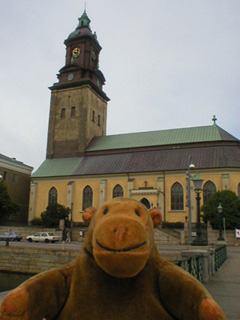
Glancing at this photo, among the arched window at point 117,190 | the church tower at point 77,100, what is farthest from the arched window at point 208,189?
the church tower at point 77,100

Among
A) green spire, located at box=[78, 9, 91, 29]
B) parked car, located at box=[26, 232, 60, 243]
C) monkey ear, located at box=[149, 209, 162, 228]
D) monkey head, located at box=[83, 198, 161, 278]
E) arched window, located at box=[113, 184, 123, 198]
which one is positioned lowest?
parked car, located at box=[26, 232, 60, 243]

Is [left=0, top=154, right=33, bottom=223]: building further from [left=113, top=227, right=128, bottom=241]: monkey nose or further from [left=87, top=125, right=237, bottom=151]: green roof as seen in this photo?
[left=113, top=227, right=128, bottom=241]: monkey nose

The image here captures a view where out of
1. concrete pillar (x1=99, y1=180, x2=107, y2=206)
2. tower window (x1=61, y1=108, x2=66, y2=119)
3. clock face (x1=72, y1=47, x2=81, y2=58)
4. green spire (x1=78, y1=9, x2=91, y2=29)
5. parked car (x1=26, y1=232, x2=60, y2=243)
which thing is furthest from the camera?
green spire (x1=78, y1=9, x2=91, y2=29)

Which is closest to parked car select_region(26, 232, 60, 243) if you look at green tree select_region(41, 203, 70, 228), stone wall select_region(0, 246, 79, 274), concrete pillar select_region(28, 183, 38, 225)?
green tree select_region(41, 203, 70, 228)

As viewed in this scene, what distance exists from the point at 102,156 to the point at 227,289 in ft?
128

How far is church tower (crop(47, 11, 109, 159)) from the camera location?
165 ft

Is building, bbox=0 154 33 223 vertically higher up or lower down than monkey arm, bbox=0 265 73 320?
higher up

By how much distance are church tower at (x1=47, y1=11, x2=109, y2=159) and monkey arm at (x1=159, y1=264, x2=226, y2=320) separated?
154 ft

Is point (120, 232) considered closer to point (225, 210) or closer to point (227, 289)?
point (227, 289)

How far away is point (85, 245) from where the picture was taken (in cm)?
274

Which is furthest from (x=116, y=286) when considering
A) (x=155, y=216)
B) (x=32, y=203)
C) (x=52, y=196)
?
(x=32, y=203)

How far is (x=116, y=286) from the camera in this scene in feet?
8.02

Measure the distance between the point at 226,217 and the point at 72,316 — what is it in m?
32.3

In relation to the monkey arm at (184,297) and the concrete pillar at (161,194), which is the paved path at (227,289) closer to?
the monkey arm at (184,297)
